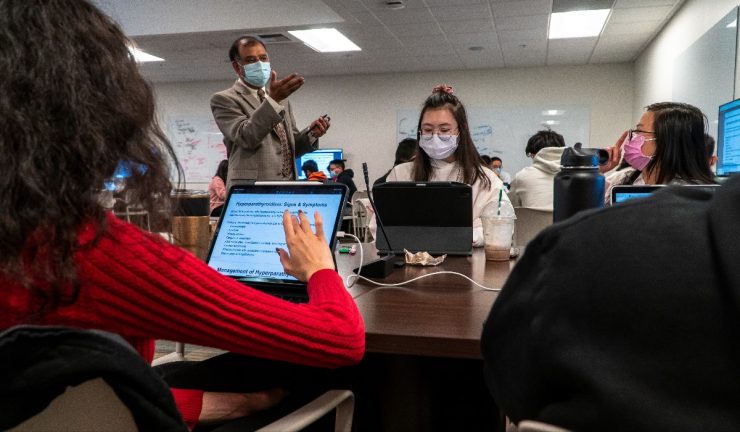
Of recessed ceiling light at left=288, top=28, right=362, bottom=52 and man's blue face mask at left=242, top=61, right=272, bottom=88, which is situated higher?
recessed ceiling light at left=288, top=28, right=362, bottom=52

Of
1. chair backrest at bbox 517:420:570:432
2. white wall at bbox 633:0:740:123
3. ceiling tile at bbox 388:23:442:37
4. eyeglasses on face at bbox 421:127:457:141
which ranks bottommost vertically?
chair backrest at bbox 517:420:570:432

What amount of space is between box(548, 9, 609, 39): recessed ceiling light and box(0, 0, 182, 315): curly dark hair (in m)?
5.32

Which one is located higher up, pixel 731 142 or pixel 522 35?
pixel 522 35

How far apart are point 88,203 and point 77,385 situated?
18cm

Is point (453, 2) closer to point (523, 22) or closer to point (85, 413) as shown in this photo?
point (523, 22)

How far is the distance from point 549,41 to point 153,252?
20.9ft

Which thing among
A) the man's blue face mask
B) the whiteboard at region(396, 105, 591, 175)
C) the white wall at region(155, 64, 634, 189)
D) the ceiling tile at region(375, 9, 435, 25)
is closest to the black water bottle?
the man's blue face mask

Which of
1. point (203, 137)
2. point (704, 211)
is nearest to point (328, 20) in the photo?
point (203, 137)

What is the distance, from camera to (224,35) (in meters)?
5.91

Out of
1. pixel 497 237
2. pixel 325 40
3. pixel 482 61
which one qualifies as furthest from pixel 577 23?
pixel 497 237

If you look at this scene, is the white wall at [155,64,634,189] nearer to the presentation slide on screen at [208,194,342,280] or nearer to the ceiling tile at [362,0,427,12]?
the ceiling tile at [362,0,427,12]

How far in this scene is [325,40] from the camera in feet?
20.6

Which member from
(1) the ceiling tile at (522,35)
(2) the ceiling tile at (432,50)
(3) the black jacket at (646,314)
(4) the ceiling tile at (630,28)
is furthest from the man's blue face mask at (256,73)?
(4) the ceiling tile at (630,28)

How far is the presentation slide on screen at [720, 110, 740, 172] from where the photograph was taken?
2611 millimetres
